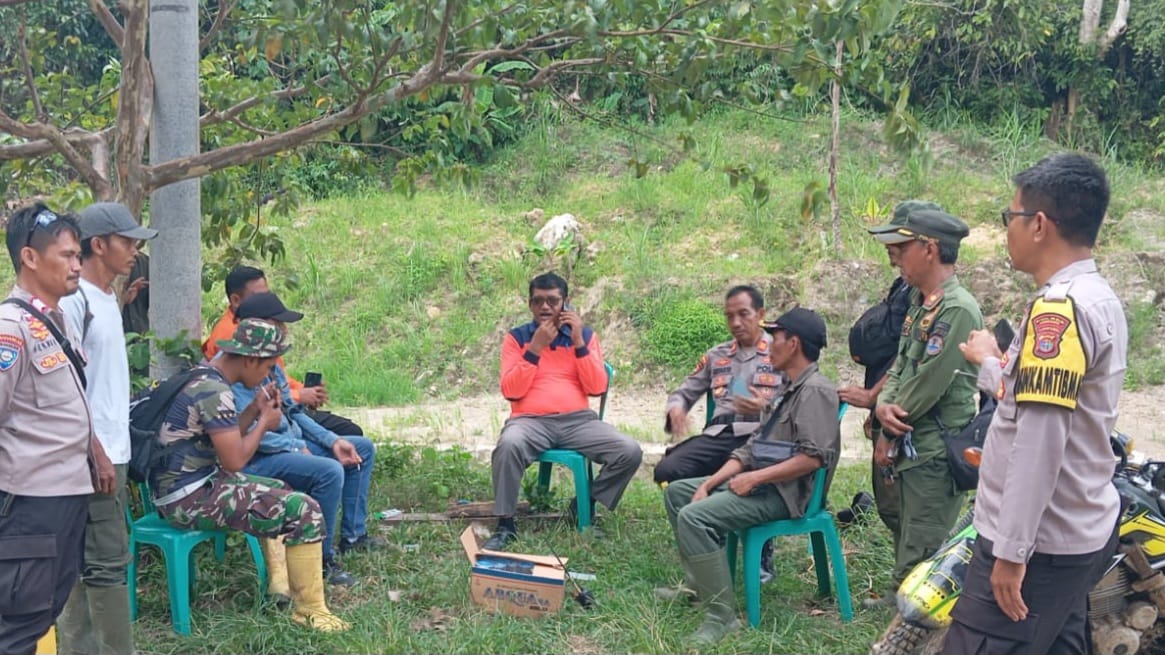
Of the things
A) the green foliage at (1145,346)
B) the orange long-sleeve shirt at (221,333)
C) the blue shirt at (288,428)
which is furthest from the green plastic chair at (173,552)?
the green foliage at (1145,346)

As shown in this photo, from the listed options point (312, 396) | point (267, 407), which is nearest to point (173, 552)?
point (267, 407)

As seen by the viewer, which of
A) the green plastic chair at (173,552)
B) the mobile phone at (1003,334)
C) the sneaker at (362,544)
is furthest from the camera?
the sneaker at (362,544)

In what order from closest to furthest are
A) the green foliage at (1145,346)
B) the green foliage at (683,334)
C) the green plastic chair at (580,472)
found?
the green plastic chair at (580,472) → the green foliage at (1145,346) → the green foliage at (683,334)

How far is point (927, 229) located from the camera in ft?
14.7

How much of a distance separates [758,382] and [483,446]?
9.58 ft

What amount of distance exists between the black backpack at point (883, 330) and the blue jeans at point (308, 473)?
251 centimetres

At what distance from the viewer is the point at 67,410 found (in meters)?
3.36

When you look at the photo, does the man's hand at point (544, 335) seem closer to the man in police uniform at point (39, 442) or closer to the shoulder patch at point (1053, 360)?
the man in police uniform at point (39, 442)

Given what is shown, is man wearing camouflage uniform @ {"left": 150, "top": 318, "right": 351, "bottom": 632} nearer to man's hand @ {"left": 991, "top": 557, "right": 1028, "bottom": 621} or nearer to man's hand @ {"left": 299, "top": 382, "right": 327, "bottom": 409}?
man's hand @ {"left": 299, "top": 382, "right": 327, "bottom": 409}

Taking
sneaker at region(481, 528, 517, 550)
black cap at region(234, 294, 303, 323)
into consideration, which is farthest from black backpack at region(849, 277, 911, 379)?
black cap at region(234, 294, 303, 323)

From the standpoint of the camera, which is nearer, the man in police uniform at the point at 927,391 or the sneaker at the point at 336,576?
the man in police uniform at the point at 927,391

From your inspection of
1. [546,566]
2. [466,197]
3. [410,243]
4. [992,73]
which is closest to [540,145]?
[466,197]

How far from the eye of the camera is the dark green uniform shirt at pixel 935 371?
4379 millimetres

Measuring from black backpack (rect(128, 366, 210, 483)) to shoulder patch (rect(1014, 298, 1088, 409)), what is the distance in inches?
122
